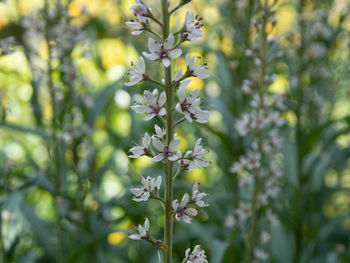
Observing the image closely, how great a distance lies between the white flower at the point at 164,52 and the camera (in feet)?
4.61

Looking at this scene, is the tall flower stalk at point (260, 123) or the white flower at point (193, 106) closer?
the white flower at point (193, 106)

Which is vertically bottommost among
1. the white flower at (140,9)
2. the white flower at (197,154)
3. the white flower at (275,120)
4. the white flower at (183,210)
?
the white flower at (183,210)

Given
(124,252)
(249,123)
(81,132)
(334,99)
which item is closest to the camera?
(249,123)

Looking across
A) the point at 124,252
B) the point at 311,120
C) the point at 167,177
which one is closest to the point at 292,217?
the point at 311,120

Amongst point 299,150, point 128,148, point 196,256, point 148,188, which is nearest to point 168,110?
point 148,188

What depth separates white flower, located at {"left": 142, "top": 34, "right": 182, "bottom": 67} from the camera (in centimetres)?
141

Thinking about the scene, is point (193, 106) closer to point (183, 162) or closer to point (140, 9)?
point (183, 162)


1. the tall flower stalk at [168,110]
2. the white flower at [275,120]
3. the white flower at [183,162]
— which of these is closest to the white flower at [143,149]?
the tall flower stalk at [168,110]

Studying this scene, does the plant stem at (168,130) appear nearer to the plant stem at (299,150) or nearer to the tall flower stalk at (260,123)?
the tall flower stalk at (260,123)

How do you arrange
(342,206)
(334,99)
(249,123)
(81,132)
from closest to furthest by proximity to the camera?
(249,123) < (81,132) < (334,99) < (342,206)

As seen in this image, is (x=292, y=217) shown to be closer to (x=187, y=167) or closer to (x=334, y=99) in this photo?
(x=334, y=99)

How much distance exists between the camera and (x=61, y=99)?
132 inches

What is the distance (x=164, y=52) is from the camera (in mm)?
1435

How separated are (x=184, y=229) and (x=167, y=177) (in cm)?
282
